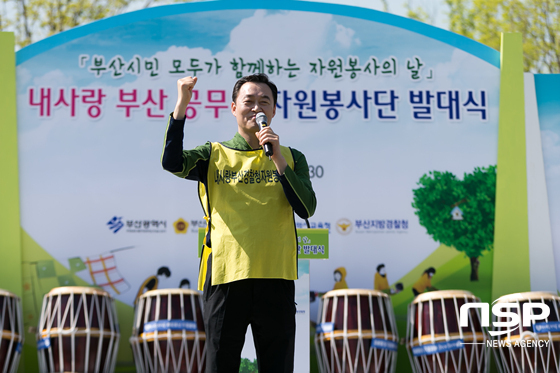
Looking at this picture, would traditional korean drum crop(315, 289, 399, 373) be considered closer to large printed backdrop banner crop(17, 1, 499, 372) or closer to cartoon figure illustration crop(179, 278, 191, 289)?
large printed backdrop banner crop(17, 1, 499, 372)

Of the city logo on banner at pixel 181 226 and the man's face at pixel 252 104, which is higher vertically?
the man's face at pixel 252 104

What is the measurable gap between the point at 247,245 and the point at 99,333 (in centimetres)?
268

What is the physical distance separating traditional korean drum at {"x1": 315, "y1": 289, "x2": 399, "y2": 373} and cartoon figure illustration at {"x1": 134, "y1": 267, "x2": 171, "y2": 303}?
1286 millimetres

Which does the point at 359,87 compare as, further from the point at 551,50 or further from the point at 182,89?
the point at 551,50

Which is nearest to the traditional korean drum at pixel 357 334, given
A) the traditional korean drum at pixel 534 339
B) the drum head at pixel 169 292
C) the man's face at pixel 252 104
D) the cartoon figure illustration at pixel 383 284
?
the cartoon figure illustration at pixel 383 284

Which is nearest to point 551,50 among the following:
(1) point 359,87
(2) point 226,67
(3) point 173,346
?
(1) point 359,87

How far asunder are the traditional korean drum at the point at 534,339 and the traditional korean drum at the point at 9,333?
130 inches

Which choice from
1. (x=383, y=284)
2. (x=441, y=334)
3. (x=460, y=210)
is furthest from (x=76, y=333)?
(x=460, y=210)

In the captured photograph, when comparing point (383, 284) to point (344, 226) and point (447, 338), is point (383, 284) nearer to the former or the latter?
point (344, 226)

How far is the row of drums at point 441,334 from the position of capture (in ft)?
12.8

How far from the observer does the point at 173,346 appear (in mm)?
4047

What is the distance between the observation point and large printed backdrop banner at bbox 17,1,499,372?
4.58m

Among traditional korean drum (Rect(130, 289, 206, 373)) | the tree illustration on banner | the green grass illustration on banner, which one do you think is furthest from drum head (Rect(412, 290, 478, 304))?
the green grass illustration on banner

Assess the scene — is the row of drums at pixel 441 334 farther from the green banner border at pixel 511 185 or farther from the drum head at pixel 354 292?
the green banner border at pixel 511 185
